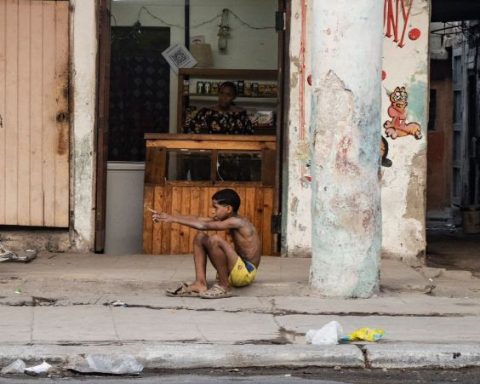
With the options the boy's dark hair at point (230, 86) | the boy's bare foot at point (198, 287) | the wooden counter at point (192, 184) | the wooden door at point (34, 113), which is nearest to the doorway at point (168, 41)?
the boy's dark hair at point (230, 86)

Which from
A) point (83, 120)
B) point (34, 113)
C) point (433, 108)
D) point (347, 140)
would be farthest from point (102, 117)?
point (433, 108)

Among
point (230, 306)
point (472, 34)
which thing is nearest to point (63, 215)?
point (230, 306)

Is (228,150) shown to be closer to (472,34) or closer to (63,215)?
(63,215)

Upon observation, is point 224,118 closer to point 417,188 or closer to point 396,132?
point 396,132

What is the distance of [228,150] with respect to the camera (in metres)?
12.5

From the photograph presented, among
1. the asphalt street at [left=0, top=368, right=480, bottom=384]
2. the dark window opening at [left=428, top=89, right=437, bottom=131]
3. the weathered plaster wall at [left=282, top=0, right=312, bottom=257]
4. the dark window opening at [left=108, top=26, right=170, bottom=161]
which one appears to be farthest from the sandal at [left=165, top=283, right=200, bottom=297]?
the dark window opening at [left=428, top=89, right=437, bottom=131]

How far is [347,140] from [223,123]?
11.4ft

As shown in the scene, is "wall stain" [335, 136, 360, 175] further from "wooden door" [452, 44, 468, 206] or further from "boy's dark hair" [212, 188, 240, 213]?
"wooden door" [452, 44, 468, 206]

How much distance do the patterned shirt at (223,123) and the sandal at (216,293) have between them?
3.33m

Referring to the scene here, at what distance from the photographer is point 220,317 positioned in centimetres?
901

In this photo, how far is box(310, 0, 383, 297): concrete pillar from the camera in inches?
382

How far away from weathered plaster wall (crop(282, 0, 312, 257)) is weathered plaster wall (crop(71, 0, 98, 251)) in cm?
210

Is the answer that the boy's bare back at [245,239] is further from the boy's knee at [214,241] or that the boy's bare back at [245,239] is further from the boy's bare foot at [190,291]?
the boy's bare foot at [190,291]

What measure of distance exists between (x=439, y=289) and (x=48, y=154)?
4.50m
